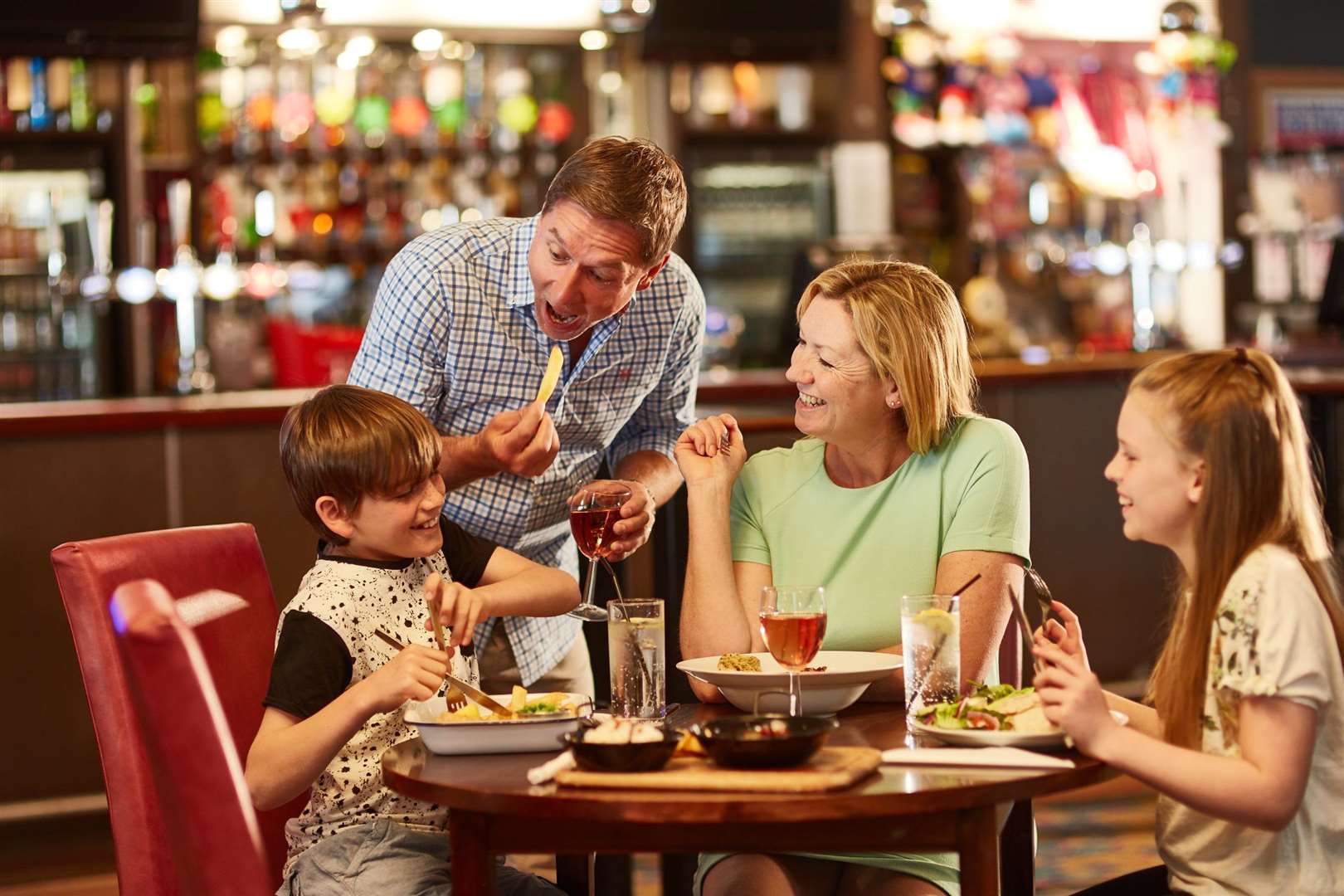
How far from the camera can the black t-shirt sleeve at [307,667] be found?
1941mm

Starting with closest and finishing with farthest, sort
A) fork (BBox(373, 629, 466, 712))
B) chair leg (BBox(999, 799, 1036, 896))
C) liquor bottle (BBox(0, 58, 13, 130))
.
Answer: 1. fork (BBox(373, 629, 466, 712))
2. chair leg (BBox(999, 799, 1036, 896))
3. liquor bottle (BBox(0, 58, 13, 130))

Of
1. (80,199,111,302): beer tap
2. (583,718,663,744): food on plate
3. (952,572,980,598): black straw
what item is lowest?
(583,718,663,744): food on plate

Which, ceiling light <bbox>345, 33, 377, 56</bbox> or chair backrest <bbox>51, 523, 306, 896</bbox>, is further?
ceiling light <bbox>345, 33, 377, 56</bbox>

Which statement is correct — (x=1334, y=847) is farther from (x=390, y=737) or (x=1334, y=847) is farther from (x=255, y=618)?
(x=255, y=618)

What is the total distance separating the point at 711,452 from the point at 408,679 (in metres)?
0.70

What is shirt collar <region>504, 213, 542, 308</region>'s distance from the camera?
8.84ft

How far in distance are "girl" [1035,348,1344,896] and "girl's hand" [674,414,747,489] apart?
0.58 metres

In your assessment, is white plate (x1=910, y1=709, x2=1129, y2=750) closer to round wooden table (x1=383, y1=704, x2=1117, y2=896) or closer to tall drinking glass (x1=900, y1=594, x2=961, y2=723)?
round wooden table (x1=383, y1=704, x2=1117, y2=896)

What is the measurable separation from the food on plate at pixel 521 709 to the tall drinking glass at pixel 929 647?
0.41 meters

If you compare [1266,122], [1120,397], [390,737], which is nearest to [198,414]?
[390,737]

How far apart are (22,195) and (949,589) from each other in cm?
595

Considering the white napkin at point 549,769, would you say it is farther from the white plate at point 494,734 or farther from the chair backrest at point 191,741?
the chair backrest at point 191,741

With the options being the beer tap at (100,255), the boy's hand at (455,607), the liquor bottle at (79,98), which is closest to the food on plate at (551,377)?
the boy's hand at (455,607)

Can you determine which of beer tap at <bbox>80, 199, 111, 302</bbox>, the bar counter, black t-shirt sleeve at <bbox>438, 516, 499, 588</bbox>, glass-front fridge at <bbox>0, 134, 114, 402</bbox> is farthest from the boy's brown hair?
glass-front fridge at <bbox>0, 134, 114, 402</bbox>
